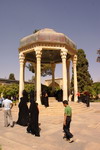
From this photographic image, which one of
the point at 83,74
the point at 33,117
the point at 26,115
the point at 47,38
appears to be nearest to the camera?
the point at 33,117

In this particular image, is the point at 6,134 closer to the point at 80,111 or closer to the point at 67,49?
the point at 80,111

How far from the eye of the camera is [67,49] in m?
13.6

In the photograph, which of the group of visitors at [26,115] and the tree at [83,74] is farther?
the tree at [83,74]

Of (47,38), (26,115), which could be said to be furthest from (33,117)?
(47,38)

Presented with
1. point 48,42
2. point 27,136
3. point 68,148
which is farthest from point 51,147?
point 48,42

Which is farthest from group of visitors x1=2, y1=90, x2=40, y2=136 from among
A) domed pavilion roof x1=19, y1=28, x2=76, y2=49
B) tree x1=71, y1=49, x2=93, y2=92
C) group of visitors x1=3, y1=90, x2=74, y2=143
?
tree x1=71, y1=49, x2=93, y2=92

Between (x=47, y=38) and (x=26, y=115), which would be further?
(x=47, y=38)

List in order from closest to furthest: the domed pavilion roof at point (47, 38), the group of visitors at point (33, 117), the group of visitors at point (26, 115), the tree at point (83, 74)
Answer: the group of visitors at point (33, 117)
the group of visitors at point (26, 115)
the domed pavilion roof at point (47, 38)
the tree at point (83, 74)

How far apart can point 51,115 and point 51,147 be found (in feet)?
19.4

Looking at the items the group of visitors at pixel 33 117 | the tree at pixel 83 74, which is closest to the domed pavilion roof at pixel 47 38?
the group of visitors at pixel 33 117

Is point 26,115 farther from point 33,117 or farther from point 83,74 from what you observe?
point 83,74

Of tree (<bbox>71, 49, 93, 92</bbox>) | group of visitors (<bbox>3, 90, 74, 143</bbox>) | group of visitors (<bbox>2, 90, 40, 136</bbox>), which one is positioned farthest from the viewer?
tree (<bbox>71, 49, 93, 92</bbox>)

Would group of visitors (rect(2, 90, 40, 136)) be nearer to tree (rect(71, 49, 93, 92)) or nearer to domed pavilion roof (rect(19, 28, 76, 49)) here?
domed pavilion roof (rect(19, 28, 76, 49))

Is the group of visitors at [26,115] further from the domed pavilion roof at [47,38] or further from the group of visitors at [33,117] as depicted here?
the domed pavilion roof at [47,38]
